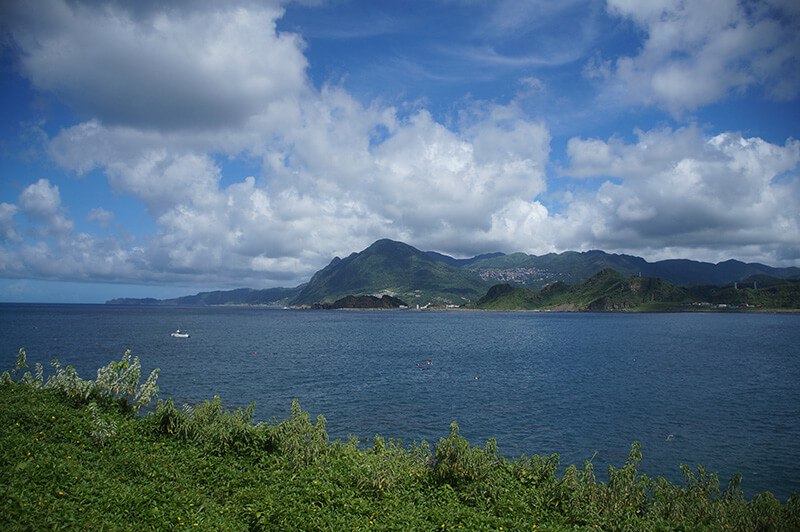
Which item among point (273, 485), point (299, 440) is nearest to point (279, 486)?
point (273, 485)

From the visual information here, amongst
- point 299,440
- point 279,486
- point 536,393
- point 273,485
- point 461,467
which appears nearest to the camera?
point 279,486

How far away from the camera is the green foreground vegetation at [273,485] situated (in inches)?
542

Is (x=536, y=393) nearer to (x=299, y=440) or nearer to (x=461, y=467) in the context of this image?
(x=461, y=467)

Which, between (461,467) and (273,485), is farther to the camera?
(461,467)

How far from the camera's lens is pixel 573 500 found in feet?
58.1

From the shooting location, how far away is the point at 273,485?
17359 mm

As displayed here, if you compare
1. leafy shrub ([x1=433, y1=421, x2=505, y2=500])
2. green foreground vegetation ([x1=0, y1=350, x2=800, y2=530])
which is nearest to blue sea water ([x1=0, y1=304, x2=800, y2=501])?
green foreground vegetation ([x1=0, y1=350, x2=800, y2=530])

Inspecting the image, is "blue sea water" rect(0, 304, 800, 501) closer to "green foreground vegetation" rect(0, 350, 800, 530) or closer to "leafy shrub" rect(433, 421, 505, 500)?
"green foreground vegetation" rect(0, 350, 800, 530)

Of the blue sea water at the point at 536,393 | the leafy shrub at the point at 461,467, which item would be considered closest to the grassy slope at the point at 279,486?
the leafy shrub at the point at 461,467

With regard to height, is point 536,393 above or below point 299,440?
below

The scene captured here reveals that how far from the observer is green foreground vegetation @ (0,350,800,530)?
13758 mm

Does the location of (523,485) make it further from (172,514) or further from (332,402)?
(332,402)

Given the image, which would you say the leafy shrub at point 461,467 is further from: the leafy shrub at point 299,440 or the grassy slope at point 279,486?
the leafy shrub at point 299,440

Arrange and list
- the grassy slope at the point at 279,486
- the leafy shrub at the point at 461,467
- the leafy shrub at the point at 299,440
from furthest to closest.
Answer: the leafy shrub at the point at 299,440
the leafy shrub at the point at 461,467
the grassy slope at the point at 279,486
